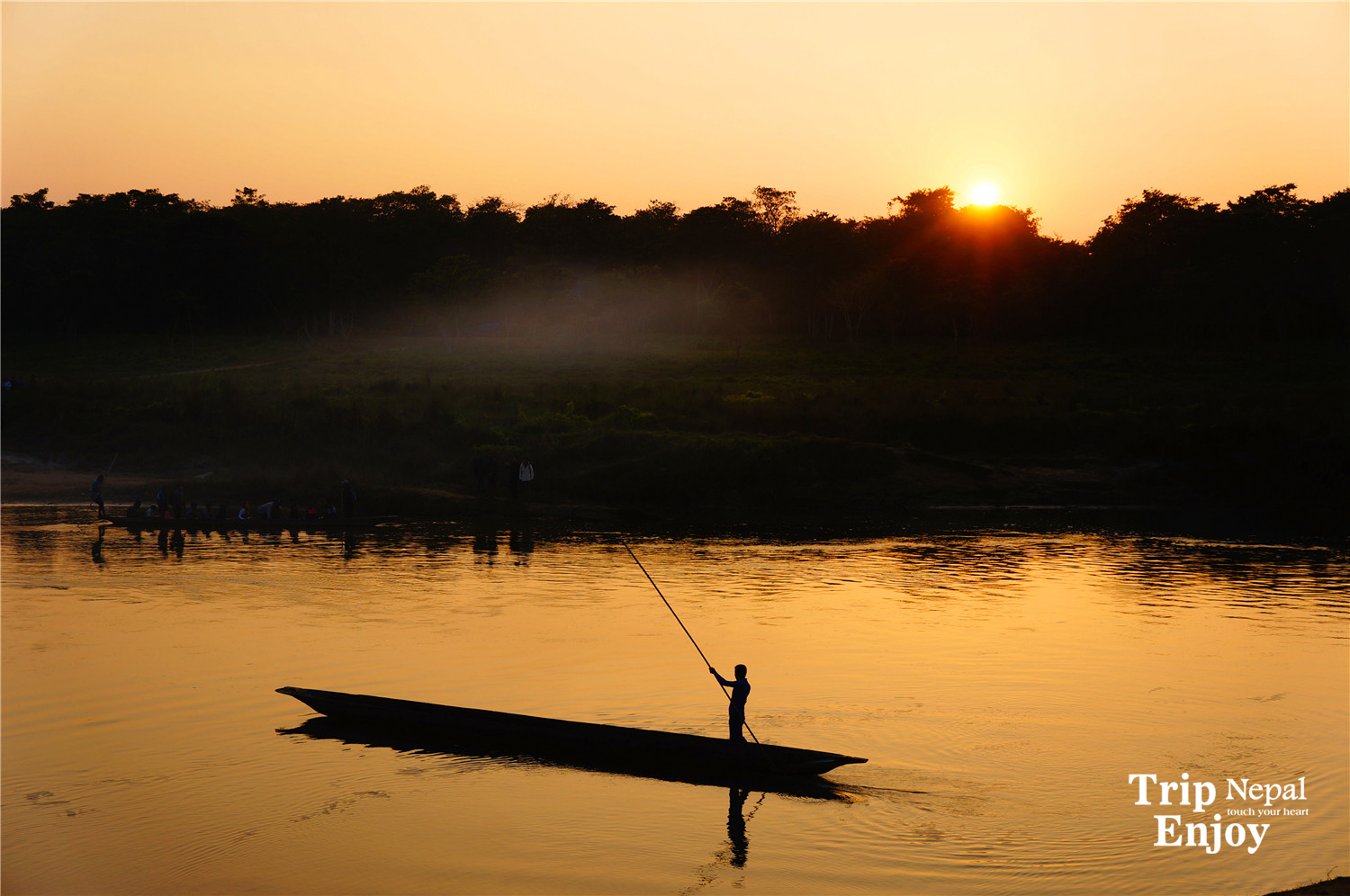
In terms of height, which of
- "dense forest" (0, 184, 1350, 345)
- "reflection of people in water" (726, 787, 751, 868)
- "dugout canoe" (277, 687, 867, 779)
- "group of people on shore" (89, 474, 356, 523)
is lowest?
"reflection of people in water" (726, 787, 751, 868)

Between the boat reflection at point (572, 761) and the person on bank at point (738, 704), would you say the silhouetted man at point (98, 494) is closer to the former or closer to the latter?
the boat reflection at point (572, 761)

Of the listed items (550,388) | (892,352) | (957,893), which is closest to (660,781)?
(957,893)

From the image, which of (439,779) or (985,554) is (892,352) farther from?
(439,779)

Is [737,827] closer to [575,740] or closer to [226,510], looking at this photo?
[575,740]

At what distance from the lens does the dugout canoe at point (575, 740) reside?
16328 mm

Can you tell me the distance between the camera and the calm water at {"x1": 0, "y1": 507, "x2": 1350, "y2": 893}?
14.3 m

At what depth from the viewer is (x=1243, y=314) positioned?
95.4m

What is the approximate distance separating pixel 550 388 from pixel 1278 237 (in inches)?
2865

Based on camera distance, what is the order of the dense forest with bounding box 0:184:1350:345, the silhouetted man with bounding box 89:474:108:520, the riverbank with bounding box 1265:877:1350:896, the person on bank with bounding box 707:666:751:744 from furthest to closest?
the dense forest with bounding box 0:184:1350:345 → the silhouetted man with bounding box 89:474:108:520 → the person on bank with bounding box 707:666:751:744 → the riverbank with bounding box 1265:877:1350:896

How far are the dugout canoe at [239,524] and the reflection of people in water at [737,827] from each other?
105 ft

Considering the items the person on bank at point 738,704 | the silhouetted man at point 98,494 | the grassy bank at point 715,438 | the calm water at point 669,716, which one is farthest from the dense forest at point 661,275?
the person on bank at point 738,704

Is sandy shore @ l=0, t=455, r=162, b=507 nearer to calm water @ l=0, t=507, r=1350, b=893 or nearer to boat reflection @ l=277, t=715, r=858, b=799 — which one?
calm water @ l=0, t=507, r=1350, b=893

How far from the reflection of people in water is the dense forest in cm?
8478

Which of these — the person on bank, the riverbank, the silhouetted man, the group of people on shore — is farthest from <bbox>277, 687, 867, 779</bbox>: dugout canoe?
the silhouetted man
